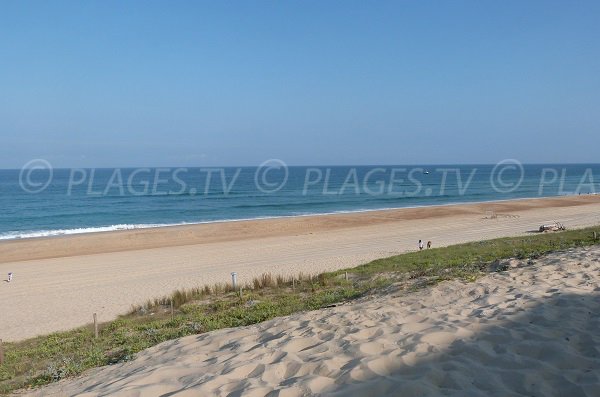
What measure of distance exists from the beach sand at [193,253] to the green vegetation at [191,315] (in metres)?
2.91

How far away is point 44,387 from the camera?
5539 mm

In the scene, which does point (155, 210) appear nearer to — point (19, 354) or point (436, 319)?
point (19, 354)

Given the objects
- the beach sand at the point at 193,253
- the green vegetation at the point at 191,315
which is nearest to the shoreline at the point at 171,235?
the beach sand at the point at 193,253

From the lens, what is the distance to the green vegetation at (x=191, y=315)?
267 inches

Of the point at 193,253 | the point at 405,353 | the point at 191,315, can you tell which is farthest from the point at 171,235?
the point at 405,353

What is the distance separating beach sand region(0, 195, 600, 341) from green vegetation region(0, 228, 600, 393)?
2913 millimetres

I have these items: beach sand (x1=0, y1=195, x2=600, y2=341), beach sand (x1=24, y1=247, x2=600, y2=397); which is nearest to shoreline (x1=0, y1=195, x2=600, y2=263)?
beach sand (x1=0, y1=195, x2=600, y2=341)

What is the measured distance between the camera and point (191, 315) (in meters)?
9.95

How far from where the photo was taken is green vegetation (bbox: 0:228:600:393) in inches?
267

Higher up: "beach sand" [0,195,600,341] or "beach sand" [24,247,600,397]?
"beach sand" [24,247,600,397]

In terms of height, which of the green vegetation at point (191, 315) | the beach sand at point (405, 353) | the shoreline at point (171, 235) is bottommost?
the shoreline at point (171, 235)

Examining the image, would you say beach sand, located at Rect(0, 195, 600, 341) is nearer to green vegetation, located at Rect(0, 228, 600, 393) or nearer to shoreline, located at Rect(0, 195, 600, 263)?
shoreline, located at Rect(0, 195, 600, 263)

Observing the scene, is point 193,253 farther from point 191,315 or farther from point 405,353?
point 405,353

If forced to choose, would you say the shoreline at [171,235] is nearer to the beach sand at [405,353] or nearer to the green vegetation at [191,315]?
the green vegetation at [191,315]
